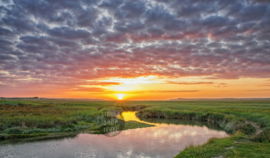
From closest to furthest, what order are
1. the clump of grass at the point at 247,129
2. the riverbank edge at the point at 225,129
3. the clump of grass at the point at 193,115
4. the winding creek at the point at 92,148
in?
the riverbank edge at the point at 225,129 < the winding creek at the point at 92,148 < the clump of grass at the point at 247,129 < the clump of grass at the point at 193,115

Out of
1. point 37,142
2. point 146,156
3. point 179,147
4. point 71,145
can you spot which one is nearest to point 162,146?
point 179,147

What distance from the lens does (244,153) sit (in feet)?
38.7

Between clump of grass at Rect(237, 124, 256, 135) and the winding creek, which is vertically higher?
clump of grass at Rect(237, 124, 256, 135)

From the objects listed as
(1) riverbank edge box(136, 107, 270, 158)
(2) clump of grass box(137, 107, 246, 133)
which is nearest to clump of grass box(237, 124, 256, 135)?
(1) riverbank edge box(136, 107, 270, 158)

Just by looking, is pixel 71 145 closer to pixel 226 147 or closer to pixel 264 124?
pixel 226 147

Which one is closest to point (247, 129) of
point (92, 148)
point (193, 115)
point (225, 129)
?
point (225, 129)

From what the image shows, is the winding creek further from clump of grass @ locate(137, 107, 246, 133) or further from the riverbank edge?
clump of grass @ locate(137, 107, 246, 133)

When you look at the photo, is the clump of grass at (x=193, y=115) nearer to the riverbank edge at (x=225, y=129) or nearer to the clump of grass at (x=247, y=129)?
the riverbank edge at (x=225, y=129)

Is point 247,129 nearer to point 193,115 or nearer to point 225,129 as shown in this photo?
point 225,129

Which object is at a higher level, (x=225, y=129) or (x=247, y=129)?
(x=247, y=129)

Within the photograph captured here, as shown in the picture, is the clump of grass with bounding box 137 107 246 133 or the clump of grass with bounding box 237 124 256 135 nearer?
the clump of grass with bounding box 237 124 256 135

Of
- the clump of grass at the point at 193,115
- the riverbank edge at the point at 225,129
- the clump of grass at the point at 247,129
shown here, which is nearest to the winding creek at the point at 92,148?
the riverbank edge at the point at 225,129

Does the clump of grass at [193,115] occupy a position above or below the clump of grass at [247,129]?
below

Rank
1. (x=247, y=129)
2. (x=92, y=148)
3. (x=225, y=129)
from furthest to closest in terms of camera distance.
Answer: (x=225, y=129)
(x=247, y=129)
(x=92, y=148)
